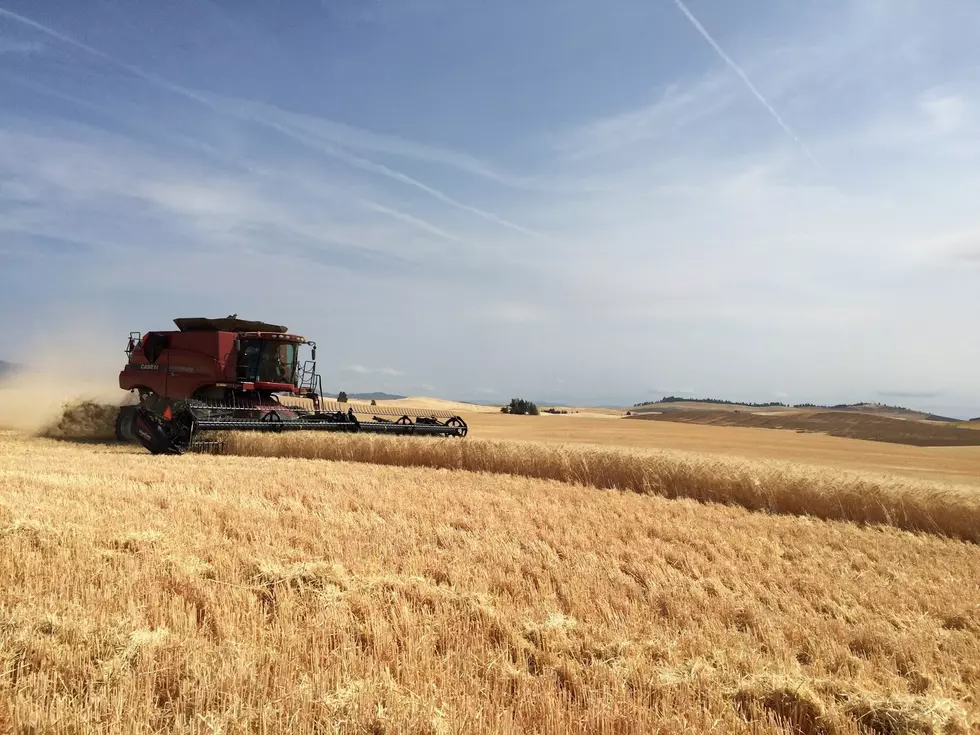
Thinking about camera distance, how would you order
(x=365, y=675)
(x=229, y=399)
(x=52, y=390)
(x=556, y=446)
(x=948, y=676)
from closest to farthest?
(x=365, y=675) → (x=948, y=676) → (x=556, y=446) → (x=229, y=399) → (x=52, y=390)

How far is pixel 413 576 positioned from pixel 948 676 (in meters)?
3.91

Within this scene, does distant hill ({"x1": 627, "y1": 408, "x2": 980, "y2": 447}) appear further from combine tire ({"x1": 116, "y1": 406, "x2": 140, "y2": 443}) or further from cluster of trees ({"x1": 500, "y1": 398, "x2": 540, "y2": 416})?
combine tire ({"x1": 116, "y1": 406, "x2": 140, "y2": 443})

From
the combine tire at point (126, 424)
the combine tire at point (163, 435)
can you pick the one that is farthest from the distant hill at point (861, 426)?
the combine tire at point (126, 424)

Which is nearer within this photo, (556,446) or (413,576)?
(413,576)

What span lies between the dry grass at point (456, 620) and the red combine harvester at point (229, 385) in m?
6.52

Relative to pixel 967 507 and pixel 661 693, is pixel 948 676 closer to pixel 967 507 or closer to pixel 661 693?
pixel 661 693

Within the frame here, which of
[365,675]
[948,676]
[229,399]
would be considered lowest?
[948,676]

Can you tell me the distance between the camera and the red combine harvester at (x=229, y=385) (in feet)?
49.4

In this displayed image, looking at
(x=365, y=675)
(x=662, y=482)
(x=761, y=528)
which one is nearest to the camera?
(x=365, y=675)

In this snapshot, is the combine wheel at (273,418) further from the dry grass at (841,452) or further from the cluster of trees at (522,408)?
the cluster of trees at (522,408)

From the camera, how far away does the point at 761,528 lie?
8508 mm

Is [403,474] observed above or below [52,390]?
below

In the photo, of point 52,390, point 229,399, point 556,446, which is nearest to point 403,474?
point 556,446

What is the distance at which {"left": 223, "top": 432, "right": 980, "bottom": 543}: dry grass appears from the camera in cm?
889
